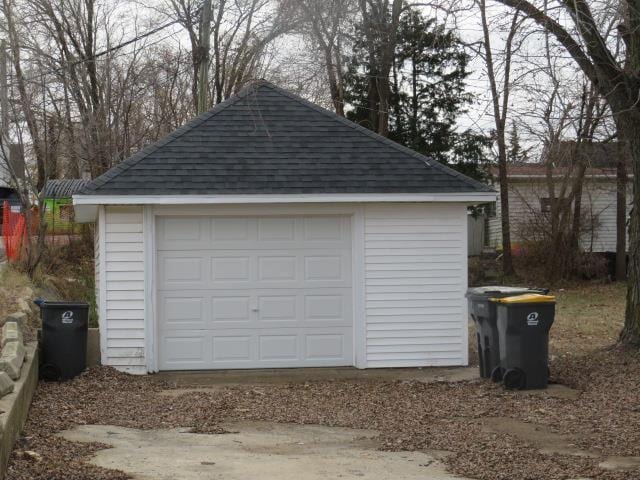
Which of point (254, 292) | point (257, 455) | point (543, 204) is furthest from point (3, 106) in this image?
point (543, 204)

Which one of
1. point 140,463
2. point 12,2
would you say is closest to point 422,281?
point 140,463

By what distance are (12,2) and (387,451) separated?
63.4 ft

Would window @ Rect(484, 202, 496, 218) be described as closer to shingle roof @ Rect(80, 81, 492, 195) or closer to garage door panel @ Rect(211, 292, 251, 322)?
shingle roof @ Rect(80, 81, 492, 195)

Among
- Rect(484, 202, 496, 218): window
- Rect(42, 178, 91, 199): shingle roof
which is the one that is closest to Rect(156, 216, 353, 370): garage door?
Rect(484, 202, 496, 218): window

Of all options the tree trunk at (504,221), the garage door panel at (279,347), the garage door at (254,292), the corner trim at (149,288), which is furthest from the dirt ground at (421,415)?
the tree trunk at (504,221)

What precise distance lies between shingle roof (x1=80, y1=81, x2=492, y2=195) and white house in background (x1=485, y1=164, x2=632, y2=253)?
1359cm

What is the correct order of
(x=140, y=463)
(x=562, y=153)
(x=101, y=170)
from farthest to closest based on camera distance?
(x=101, y=170) → (x=562, y=153) → (x=140, y=463)

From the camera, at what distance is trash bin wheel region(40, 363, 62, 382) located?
1097cm

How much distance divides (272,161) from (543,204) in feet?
56.4

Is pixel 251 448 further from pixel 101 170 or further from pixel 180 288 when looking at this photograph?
pixel 101 170

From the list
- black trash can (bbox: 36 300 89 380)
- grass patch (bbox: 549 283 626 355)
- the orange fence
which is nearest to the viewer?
black trash can (bbox: 36 300 89 380)

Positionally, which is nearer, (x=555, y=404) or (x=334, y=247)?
(x=555, y=404)

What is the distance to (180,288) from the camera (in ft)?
40.9

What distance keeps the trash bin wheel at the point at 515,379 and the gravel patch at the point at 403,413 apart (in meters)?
0.14
